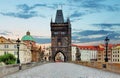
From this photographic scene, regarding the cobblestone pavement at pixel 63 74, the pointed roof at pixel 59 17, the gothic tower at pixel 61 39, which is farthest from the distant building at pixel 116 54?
the cobblestone pavement at pixel 63 74

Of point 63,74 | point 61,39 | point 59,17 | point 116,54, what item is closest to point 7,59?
point 63,74

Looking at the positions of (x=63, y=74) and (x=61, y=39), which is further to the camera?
(x=61, y=39)

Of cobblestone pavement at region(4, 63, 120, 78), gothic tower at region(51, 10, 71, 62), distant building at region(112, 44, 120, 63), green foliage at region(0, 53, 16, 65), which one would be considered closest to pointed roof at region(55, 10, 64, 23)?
gothic tower at region(51, 10, 71, 62)

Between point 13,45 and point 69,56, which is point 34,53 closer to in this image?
point 69,56

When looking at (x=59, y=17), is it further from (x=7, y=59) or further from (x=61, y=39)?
(x=7, y=59)

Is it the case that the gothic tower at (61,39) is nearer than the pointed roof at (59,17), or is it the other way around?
the gothic tower at (61,39)

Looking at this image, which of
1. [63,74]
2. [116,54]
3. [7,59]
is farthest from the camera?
[116,54]

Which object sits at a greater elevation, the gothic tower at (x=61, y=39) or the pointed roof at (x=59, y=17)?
the pointed roof at (x=59, y=17)

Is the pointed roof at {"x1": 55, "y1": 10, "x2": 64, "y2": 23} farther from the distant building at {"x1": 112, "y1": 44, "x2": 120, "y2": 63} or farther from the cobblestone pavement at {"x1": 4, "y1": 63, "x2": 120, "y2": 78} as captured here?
the cobblestone pavement at {"x1": 4, "y1": 63, "x2": 120, "y2": 78}

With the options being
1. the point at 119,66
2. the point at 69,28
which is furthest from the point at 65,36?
the point at 119,66

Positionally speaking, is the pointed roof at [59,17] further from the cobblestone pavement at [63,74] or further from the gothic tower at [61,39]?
the cobblestone pavement at [63,74]

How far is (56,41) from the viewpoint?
534 feet

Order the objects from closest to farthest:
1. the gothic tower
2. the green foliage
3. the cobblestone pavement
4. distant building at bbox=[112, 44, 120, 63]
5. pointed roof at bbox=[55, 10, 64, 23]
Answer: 1. the cobblestone pavement
2. the green foliage
3. the gothic tower
4. pointed roof at bbox=[55, 10, 64, 23]
5. distant building at bbox=[112, 44, 120, 63]

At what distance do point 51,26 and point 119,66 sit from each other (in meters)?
139
